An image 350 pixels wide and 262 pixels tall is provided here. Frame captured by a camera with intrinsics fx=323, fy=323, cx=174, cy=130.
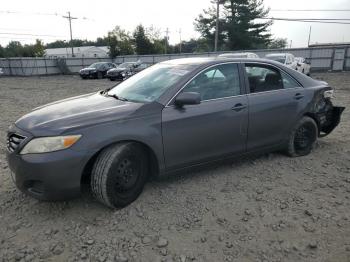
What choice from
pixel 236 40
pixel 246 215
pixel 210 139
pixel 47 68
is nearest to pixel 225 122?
pixel 210 139

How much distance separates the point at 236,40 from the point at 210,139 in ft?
136

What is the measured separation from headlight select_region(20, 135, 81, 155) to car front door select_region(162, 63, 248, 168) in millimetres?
978

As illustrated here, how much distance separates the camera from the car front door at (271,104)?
423 cm

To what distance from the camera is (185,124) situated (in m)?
3.61

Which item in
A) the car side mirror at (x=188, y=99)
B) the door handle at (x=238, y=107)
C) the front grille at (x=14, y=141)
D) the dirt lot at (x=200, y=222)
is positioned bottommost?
the dirt lot at (x=200, y=222)

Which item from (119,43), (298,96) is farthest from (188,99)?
(119,43)

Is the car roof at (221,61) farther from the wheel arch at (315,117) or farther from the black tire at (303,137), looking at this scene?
the black tire at (303,137)

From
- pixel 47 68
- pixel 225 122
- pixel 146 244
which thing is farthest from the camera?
pixel 47 68

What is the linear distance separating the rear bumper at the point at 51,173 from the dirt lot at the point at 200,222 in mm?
362

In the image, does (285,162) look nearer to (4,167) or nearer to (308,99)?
(308,99)

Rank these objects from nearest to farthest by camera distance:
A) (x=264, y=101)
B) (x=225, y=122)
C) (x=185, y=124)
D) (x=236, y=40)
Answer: (x=185, y=124) < (x=225, y=122) < (x=264, y=101) < (x=236, y=40)

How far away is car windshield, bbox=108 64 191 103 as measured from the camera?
3.73 meters

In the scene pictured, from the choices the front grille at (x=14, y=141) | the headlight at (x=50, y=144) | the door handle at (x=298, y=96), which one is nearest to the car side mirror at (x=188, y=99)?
the headlight at (x=50, y=144)

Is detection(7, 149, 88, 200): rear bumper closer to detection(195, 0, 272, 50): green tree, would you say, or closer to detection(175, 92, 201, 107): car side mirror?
detection(175, 92, 201, 107): car side mirror
